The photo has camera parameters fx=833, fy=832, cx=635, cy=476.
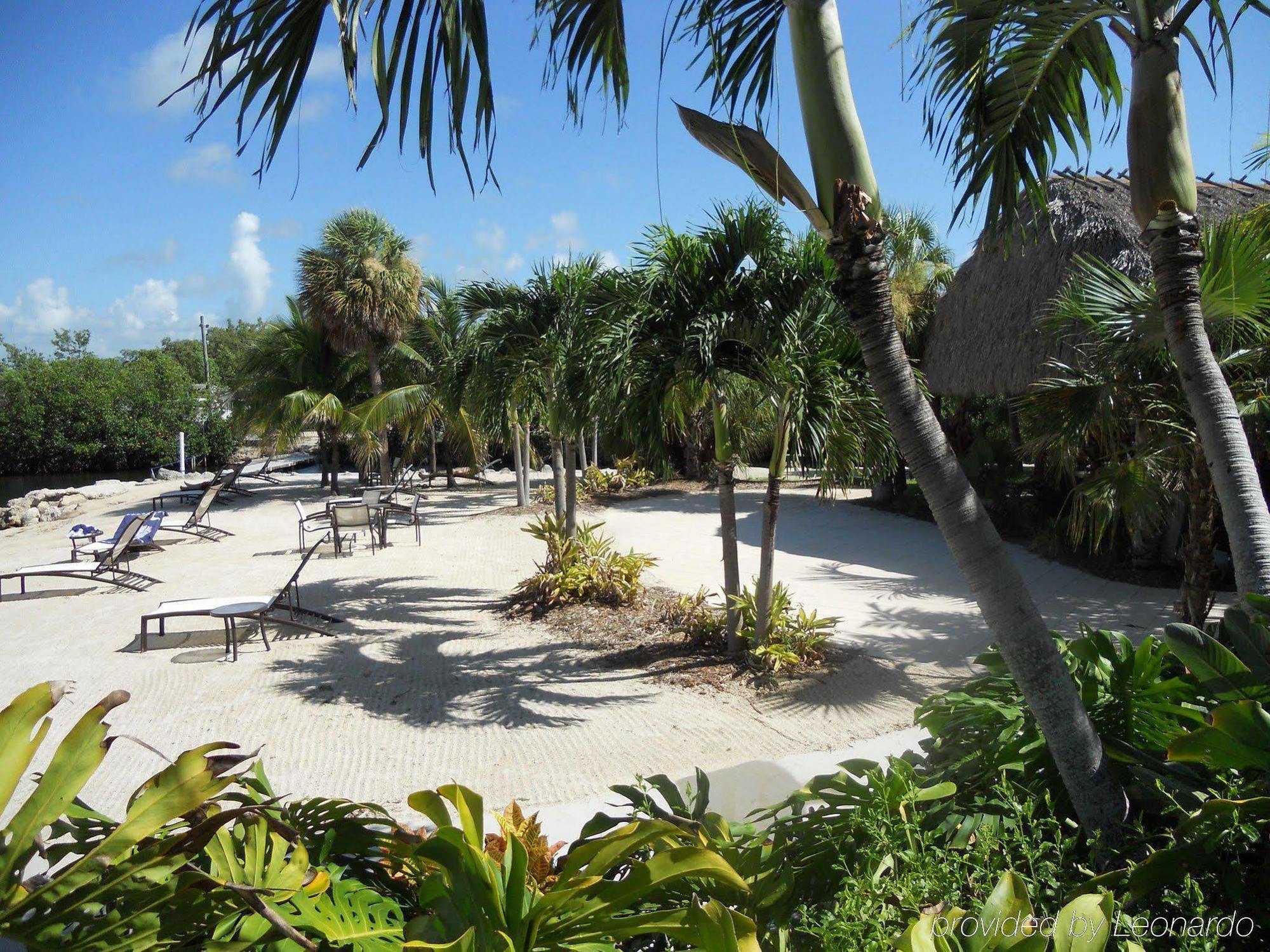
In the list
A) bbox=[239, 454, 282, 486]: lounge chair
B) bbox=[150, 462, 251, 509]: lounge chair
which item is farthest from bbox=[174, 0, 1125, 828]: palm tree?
bbox=[239, 454, 282, 486]: lounge chair

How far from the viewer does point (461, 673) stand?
714 centimetres

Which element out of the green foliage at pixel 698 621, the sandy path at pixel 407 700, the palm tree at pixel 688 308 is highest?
the palm tree at pixel 688 308

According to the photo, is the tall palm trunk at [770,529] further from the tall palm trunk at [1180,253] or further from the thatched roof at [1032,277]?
the thatched roof at [1032,277]

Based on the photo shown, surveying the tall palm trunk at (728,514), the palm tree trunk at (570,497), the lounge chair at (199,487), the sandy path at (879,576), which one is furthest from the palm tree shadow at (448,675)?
the lounge chair at (199,487)

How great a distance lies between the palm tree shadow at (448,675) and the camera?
6180 mm

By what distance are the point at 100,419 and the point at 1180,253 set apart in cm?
3932

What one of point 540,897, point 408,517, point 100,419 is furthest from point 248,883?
point 100,419

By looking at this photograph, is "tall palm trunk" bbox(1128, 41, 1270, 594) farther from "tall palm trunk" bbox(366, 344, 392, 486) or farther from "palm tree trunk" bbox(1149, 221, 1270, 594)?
"tall palm trunk" bbox(366, 344, 392, 486)

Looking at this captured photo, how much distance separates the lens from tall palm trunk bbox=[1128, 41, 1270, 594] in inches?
121

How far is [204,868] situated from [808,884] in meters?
1.50

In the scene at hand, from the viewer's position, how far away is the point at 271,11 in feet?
7.20

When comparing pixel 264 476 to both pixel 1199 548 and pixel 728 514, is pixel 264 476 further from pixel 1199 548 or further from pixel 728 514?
pixel 1199 548

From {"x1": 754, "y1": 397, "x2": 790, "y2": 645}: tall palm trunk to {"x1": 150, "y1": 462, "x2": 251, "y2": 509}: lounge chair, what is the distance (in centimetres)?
1281

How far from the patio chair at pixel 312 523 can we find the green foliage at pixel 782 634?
8.14 m
